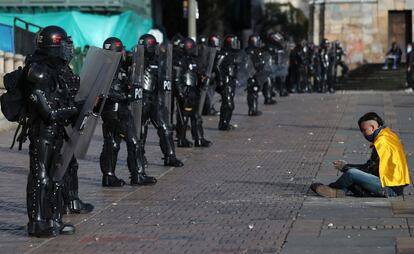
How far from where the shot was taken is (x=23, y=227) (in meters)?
10.4

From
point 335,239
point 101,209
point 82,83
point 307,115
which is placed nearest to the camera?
point 335,239

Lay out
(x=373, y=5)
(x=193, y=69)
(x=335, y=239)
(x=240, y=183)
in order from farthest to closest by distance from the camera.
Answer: (x=373, y=5)
(x=193, y=69)
(x=240, y=183)
(x=335, y=239)

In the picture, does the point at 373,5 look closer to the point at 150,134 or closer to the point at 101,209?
the point at 150,134

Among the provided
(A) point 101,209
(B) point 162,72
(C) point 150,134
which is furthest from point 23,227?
(C) point 150,134

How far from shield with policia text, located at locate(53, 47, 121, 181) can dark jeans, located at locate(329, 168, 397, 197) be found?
2.91 meters

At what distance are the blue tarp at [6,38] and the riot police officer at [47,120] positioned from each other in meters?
15.3

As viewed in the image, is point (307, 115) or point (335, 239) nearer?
point (335, 239)

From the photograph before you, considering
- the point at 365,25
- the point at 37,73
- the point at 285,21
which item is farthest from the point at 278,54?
the point at 285,21

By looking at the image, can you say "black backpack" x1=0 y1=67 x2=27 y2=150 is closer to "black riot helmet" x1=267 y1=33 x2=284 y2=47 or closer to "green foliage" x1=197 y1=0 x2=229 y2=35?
"black riot helmet" x1=267 y1=33 x2=284 y2=47

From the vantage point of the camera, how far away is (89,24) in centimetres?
3347

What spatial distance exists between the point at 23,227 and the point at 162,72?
4836 millimetres

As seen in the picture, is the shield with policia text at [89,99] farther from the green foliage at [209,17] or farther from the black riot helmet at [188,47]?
the green foliage at [209,17]

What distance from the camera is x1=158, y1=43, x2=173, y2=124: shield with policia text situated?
14.7 m

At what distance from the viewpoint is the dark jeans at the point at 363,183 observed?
38.1 ft
